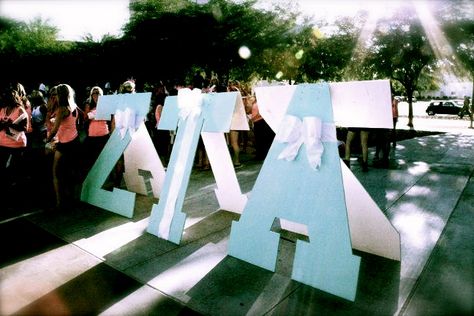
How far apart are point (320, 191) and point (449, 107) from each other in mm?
35857

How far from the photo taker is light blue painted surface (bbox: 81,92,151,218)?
4816 millimetres

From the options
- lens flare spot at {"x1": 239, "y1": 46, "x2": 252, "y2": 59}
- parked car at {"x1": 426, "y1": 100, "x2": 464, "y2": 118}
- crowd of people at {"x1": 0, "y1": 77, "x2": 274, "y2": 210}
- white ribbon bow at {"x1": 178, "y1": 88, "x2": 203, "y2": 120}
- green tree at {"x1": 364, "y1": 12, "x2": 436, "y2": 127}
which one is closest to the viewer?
white ribbon bow at {"x1": 178, "y1": 88, "x2": 203, "y2": 120}

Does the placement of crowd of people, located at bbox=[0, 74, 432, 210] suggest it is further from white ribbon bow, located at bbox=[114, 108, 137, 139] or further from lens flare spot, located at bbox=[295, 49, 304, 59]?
lens flare spot, located at bbox=[295, 49, 304, 59]

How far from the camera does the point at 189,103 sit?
4.42 meters

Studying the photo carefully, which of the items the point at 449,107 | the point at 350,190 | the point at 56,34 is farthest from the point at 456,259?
the point at 56,34

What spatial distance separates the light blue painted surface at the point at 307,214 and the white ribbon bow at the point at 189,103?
1311 mm

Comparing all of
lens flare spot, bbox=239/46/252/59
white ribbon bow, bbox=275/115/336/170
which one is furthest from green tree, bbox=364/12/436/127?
white ribbon bow, bbox=275/115/336/170

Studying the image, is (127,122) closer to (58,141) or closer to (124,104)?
(124,104)

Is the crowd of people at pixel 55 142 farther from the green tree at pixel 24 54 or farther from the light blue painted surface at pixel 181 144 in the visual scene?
the green tree at pixel 24 54

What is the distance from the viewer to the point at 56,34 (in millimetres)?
37500

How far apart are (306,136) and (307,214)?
71 cm

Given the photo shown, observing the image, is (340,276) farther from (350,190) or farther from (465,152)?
(465,152)

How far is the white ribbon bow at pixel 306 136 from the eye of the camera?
3.19 m

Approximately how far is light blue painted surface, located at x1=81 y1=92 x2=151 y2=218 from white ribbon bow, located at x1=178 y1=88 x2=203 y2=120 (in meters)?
0.71
